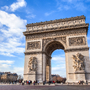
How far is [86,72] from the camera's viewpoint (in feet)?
68.6

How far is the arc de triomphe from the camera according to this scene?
2153 centimetres

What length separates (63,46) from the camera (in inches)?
972

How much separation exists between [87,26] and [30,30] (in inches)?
493

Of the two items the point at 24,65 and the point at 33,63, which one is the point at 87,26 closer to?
the point at 33,63

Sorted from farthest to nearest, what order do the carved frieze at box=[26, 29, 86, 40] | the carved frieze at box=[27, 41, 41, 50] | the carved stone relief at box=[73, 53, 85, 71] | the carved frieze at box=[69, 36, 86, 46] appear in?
1. the carved frieze at box=[27, 41, 41, 50]
2. the carved frieze at box=[26, 29, 86, 40]
3. the carved frieze at box=[69, 36, 86, 46]
4. the carved stone relief at box=[73, 53, 85, 71]

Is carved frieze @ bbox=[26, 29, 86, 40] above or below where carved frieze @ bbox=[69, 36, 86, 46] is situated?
above

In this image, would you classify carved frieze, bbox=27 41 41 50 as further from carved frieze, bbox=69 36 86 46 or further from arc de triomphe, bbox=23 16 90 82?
carved frieze, bbox=69 36 86 46

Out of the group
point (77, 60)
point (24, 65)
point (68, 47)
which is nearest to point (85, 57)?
point (77, 60)

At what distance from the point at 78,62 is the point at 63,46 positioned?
4.95 metres

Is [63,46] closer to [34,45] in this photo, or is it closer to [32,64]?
[34,45]

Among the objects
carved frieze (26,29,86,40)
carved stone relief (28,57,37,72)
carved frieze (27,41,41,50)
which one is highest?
carved frieze (26,29,86,40)

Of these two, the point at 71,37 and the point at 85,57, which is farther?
the point at 71,37

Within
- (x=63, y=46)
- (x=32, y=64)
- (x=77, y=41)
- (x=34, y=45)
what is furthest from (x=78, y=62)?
(x=34, y=45)

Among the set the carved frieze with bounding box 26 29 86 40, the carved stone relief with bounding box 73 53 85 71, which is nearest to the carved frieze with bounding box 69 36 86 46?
the carved frieze with bounding box 26 29 86 40
